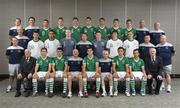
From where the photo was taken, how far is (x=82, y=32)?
864 cm

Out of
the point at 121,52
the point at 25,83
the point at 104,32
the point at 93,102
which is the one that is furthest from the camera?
the point at 104,32

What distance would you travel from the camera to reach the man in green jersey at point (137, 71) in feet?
25.5

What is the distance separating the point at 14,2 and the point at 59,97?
164 inches

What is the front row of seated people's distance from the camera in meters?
7.69

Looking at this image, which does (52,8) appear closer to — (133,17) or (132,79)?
(133,17)

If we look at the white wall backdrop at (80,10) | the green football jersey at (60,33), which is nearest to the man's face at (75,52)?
the green football jersey at (60,33)

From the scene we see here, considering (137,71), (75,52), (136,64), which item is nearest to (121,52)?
(136,64)

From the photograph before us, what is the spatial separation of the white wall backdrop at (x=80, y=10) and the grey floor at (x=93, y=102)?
10.4 feet

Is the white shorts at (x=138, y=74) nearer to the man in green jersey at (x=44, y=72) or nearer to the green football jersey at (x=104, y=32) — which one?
the green football jersey at (x=104, y=32)

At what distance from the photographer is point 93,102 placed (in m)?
7.04

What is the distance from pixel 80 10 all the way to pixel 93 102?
409 centimetres

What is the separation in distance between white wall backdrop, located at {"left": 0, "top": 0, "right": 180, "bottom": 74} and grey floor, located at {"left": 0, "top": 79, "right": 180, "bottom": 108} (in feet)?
10.4

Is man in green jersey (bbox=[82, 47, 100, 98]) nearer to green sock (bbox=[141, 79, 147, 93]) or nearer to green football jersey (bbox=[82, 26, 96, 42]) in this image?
green football jersey (bbox=[82, 26, 96, 42])

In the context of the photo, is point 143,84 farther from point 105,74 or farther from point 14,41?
point 14,41
